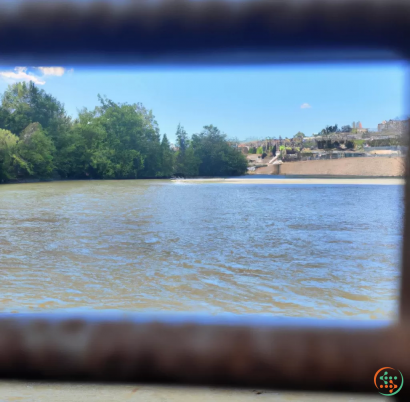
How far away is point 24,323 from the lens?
562 mm

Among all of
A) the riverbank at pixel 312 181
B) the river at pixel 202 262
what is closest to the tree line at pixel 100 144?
the river at pixel 202 262

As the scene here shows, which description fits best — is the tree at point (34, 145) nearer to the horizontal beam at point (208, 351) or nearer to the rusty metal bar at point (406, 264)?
the horizontal beam at point (208, 351)

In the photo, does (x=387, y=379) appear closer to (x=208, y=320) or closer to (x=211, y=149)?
(x=208, y=320)

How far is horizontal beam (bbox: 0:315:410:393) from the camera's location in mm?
542

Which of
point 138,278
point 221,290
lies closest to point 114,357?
point 221,290

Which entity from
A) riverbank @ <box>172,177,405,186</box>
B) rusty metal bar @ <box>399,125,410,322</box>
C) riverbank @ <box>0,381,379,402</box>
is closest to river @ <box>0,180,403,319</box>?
rusty metal bar @ <box>399,125,410,322</box>

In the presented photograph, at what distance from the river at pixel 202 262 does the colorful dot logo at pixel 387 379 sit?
70mm

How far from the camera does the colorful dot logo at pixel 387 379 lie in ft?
1.79

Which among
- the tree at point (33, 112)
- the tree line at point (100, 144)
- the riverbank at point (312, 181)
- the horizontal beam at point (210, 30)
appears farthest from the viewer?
the riverbank at point (312, 181)

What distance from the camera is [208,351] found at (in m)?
0.55

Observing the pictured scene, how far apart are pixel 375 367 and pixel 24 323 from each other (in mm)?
461

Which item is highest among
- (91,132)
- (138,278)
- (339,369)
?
(91,132)

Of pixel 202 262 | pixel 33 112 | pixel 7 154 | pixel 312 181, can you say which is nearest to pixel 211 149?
pixel 33 112

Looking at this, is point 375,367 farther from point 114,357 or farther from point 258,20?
point 258,20
